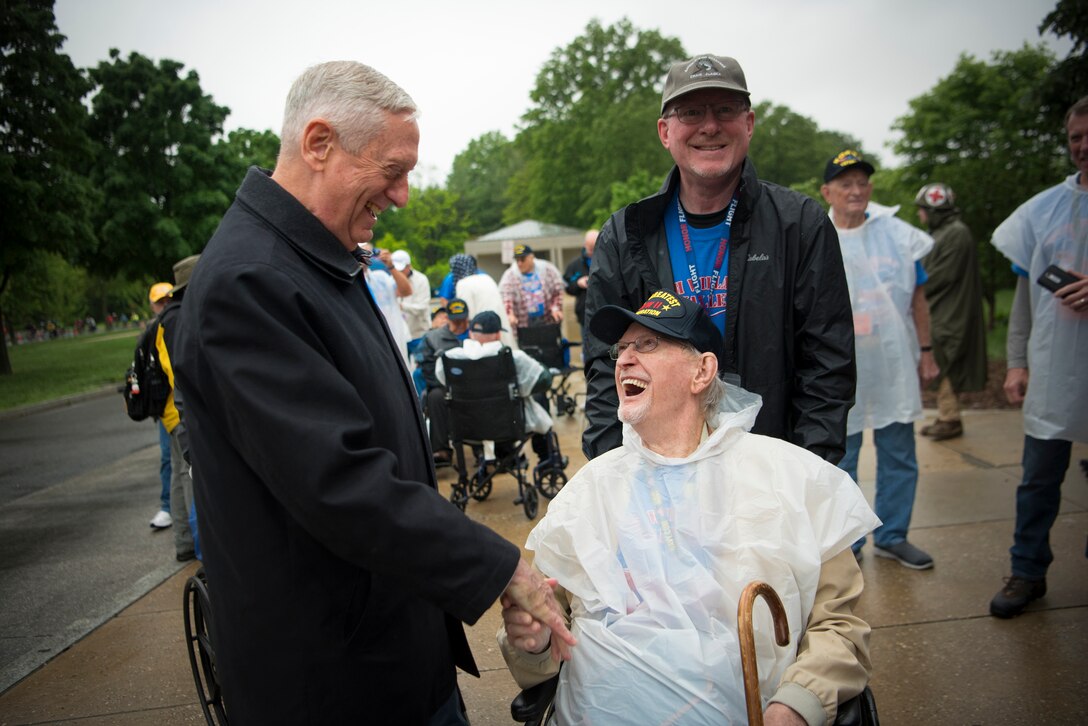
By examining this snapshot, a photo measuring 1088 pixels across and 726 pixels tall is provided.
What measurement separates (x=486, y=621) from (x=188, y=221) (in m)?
30.7

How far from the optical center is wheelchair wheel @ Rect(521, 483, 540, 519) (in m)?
5.81

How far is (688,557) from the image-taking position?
207cm

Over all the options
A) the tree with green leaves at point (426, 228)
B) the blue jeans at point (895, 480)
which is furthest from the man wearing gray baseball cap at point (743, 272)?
the tree with green leaves at point (426, 228)

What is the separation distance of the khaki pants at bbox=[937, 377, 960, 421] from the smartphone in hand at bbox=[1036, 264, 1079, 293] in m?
3.74

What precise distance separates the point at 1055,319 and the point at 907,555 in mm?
1511

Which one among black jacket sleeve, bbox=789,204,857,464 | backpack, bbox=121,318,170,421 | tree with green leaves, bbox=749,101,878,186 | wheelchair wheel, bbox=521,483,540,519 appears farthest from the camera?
tree with green leaves, bbox=749,101,878,186

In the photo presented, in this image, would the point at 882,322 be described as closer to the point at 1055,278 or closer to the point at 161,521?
the point at 1055,278

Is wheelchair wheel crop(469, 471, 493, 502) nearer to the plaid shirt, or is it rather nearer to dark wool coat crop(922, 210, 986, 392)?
the plaid shirt

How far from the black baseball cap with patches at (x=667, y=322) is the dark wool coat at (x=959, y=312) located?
18.0 feet

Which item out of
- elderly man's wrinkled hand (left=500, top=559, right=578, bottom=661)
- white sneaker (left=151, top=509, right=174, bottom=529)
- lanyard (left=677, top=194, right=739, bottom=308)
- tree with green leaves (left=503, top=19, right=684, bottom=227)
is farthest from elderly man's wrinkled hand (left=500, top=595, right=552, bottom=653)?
tree with green leaves (left=503, top=19, right=684, bottom=227)

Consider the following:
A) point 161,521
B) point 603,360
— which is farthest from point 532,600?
point 161,521

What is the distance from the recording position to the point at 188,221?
30641 millimetres

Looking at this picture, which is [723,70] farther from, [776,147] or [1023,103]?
[776,147]

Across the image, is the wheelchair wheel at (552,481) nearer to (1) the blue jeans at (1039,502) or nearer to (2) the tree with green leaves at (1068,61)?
(1) the blue jeans at (1039,502)
